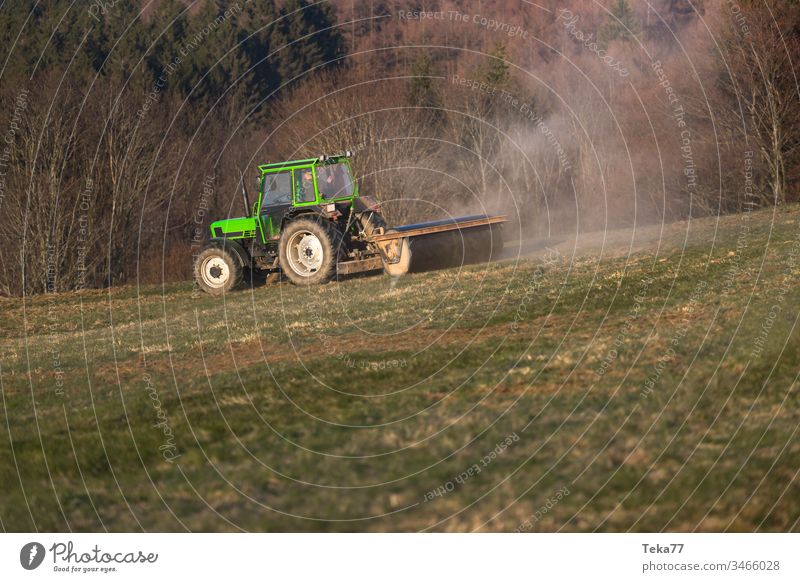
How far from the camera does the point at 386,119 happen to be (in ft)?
131

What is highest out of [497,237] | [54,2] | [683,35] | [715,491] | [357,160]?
[54,2]

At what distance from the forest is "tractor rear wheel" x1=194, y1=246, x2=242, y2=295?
763 centimetres

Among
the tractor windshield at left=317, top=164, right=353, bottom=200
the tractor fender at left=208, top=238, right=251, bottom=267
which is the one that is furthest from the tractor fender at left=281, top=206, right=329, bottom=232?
the tractor fender at left=208, top=238, right=251, bottom=267

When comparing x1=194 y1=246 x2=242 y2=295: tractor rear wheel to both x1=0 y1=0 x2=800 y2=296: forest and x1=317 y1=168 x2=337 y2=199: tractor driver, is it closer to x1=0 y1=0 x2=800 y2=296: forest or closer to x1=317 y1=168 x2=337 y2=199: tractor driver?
x1=317 y1=168 x2=337 y2=199: tractor driver

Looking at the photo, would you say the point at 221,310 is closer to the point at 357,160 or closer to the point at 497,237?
the point at 497,237

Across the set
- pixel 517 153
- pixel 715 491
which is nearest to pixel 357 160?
pixel 517 153

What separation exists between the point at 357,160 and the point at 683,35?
19.0m

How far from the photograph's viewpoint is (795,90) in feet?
119

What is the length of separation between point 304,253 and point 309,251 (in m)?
0.11

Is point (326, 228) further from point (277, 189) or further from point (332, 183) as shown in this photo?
point (277, 189)

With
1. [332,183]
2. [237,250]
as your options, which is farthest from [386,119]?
[332,183]

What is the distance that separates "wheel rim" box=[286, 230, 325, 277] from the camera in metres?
21.1

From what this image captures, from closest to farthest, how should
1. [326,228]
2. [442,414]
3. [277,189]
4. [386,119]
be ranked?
1. [442,414]
2. [326,228]
3. [277,189]
4. [386,119]

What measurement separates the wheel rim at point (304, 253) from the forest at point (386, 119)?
10503mm
